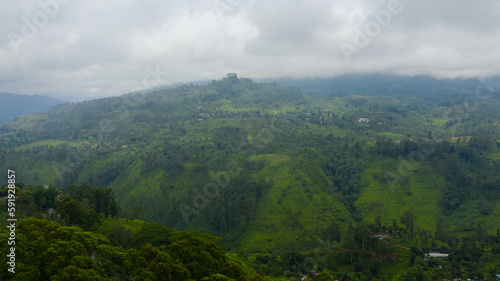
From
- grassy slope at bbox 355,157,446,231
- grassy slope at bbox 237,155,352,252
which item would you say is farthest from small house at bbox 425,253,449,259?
grassy slope at bbox 237,155,352,252

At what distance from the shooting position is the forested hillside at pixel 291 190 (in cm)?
4212

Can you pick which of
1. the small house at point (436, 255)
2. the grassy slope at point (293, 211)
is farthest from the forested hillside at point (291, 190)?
the small house at point (436, 255)

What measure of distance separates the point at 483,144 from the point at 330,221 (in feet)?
211

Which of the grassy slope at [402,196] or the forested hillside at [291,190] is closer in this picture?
the forested hillside at [291,190]

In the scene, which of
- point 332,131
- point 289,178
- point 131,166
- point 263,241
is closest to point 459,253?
point 263,241

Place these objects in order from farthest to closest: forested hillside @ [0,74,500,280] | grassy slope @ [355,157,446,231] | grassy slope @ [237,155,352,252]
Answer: grassy slope @ [355,157,446,231], grassy slope @ [237,155,352,252], forested hillside @ [0,74,500,280]

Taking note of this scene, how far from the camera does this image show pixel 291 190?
251ft

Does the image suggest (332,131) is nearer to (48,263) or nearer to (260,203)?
(260,203)

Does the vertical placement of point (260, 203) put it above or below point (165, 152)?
below

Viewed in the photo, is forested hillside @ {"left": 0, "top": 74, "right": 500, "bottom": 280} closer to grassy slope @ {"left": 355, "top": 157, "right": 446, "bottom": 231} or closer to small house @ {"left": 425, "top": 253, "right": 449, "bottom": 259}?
grassy slope @ {"left": 355, "top": 157, "right": 446, "bottom": 231}

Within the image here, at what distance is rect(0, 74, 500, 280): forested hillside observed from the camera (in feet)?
138

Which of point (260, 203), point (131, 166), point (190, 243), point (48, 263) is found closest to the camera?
point (48, 263)

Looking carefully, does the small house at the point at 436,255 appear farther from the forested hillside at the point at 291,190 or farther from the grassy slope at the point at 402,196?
the grassy slope at the point at 402,196

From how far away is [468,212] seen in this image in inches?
2692
